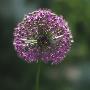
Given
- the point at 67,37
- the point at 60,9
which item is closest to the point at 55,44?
the point at 67,37

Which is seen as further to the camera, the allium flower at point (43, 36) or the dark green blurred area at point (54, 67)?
the dark green blurred area at point (54, 67)

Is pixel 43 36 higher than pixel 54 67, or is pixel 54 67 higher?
pixel 43 36

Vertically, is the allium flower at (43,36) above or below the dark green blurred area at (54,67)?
above

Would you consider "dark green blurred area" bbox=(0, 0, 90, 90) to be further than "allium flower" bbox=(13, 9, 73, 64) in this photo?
Yes

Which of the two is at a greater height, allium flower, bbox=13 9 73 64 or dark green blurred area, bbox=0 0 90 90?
allium flower, bbox=13 9 73 64
